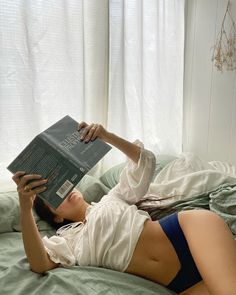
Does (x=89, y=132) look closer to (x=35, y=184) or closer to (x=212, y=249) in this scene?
(x=35, y=184)

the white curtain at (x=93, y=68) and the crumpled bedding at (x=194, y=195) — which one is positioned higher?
the white curtain at (x=93, y=68)

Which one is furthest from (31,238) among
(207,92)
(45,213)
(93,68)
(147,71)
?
(207,92)

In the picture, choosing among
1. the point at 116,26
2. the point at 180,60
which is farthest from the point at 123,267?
the point at 180,60

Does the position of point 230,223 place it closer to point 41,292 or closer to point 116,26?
point 41,292

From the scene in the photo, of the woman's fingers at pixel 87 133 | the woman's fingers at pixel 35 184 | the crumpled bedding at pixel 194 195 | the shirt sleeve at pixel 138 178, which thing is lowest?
the crumpled bedding at pixel 194 195

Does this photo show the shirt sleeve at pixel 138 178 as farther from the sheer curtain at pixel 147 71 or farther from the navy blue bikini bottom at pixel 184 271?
the sheer curtain at pixel 147 71

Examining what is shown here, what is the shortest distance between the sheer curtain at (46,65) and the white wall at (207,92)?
622 mm

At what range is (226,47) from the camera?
1.93 metres

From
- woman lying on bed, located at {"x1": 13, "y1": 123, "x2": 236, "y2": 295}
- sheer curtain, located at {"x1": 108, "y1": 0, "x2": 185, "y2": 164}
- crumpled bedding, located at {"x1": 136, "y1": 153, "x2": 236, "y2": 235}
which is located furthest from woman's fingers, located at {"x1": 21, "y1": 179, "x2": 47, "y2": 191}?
sheer curtain, located at {"x1": 108, "y1": 0, "x2": 185, "y2": 164}

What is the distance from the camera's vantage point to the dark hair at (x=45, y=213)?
1420mm

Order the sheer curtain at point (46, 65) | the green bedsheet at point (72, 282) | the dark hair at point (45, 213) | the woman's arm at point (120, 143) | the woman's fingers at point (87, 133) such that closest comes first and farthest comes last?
the green bedsheet at point (72, 282) → the woman's fingers at point (87, 133) → the woman's arm at point (120, 143) → the dark hair at point (45, 213) → the sheer curtain at point (46, 65)

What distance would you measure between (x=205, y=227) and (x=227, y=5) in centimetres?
143

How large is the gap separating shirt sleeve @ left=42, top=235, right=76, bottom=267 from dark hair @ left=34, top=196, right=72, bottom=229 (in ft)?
0.79

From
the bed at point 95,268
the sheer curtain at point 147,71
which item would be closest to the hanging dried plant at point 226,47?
the sheer curtain at point 147,71
